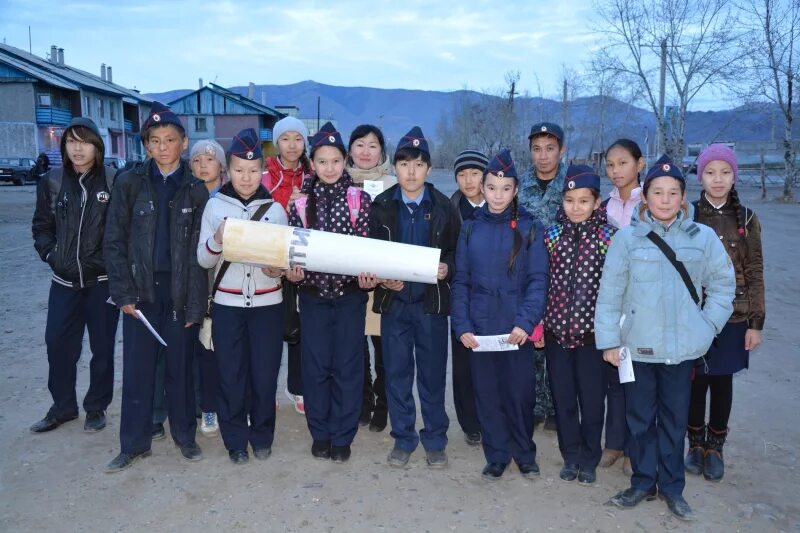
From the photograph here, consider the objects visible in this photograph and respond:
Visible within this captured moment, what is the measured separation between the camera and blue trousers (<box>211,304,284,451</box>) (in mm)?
4426

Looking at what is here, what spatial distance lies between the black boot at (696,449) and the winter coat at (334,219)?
254 centimetres

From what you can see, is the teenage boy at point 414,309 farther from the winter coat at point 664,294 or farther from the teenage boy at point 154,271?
the teenage boy at point 154,271

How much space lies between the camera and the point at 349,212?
4.52 meters

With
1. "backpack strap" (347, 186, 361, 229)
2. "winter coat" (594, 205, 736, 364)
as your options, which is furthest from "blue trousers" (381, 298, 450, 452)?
"winter coat" (594, 205, 736, 364)

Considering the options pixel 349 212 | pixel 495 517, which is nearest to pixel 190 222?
pixel 349 212

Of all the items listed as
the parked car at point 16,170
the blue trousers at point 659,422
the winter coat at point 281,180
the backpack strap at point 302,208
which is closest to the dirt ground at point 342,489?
the blue trousers at point 659,422

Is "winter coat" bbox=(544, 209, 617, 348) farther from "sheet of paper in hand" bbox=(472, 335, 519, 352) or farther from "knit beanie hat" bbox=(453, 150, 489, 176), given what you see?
"knit beanie hat" bbox=(453, 150, 489, 176)

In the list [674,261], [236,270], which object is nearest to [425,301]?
[236,270]

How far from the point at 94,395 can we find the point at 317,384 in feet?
6.17

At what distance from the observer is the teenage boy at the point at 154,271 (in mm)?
4324

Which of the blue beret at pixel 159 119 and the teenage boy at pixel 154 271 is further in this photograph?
the blue beret at pixel 159 119

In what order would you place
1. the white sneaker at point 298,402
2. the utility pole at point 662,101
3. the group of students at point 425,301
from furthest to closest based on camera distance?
1. the utility pole at point 662,101
2. the white sneaker at point 298,402
3. the group of students at point 425,301

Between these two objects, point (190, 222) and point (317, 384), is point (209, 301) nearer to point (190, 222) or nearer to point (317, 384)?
point (190, 222)

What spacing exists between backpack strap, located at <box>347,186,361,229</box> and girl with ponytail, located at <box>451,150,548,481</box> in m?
0.75
